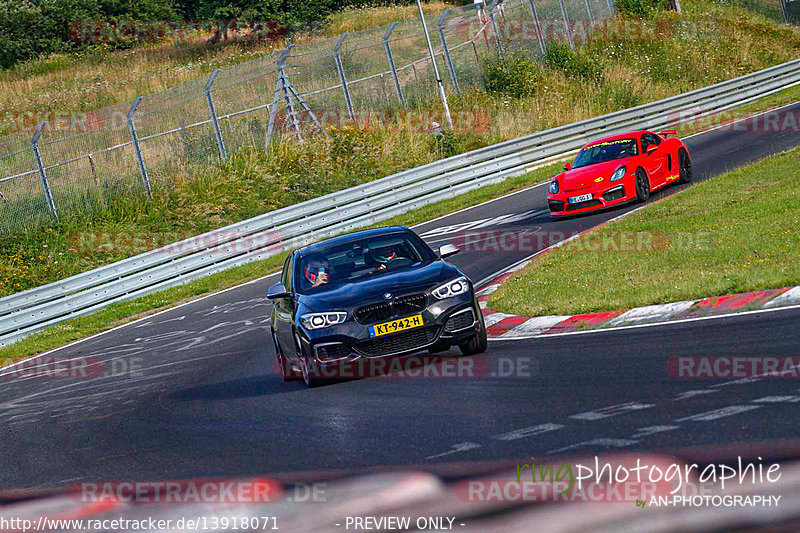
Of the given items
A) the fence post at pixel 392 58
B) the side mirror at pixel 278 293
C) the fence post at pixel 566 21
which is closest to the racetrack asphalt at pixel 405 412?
the side mirror at pixel 278 293

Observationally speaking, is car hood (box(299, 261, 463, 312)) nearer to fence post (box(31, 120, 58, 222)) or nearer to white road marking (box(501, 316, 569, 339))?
white road marking (box(501, 316, 569, 339))

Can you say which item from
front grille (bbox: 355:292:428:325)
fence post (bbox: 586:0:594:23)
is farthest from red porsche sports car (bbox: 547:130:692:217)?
fence post (bbox: 586:0:594:23)

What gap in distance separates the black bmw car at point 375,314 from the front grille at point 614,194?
991 cm

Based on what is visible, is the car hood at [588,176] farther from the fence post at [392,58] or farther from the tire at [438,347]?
the fence post at [392,58]

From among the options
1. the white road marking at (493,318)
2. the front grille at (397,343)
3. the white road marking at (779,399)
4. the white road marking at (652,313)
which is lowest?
the white road marking at (493,318)

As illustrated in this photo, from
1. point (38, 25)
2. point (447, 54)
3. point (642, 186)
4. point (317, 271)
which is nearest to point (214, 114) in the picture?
point (447, 54)

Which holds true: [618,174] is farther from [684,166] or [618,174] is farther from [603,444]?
[603,444]

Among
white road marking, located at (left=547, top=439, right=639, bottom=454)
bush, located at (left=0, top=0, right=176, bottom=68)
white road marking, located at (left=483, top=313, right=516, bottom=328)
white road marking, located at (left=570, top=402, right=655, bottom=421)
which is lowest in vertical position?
white road marking, located at (left=483, top=313, right=516, bottom=328)

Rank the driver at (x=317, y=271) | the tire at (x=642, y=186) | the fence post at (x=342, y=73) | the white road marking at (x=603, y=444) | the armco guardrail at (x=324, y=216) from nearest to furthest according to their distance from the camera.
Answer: the white road marking at (x=603, y=444), the driver at (x=317, y=271), the tire at (x=642, y=186), the armco guardrail at (x=324, y=216), the fence post at (x=342, y=73)

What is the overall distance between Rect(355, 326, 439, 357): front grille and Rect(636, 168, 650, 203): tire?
11.5m

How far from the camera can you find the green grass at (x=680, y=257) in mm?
11219

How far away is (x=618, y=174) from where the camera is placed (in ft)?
65.8

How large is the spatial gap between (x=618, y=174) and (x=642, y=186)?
62cm

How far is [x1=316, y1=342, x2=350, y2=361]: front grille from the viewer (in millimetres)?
9734
